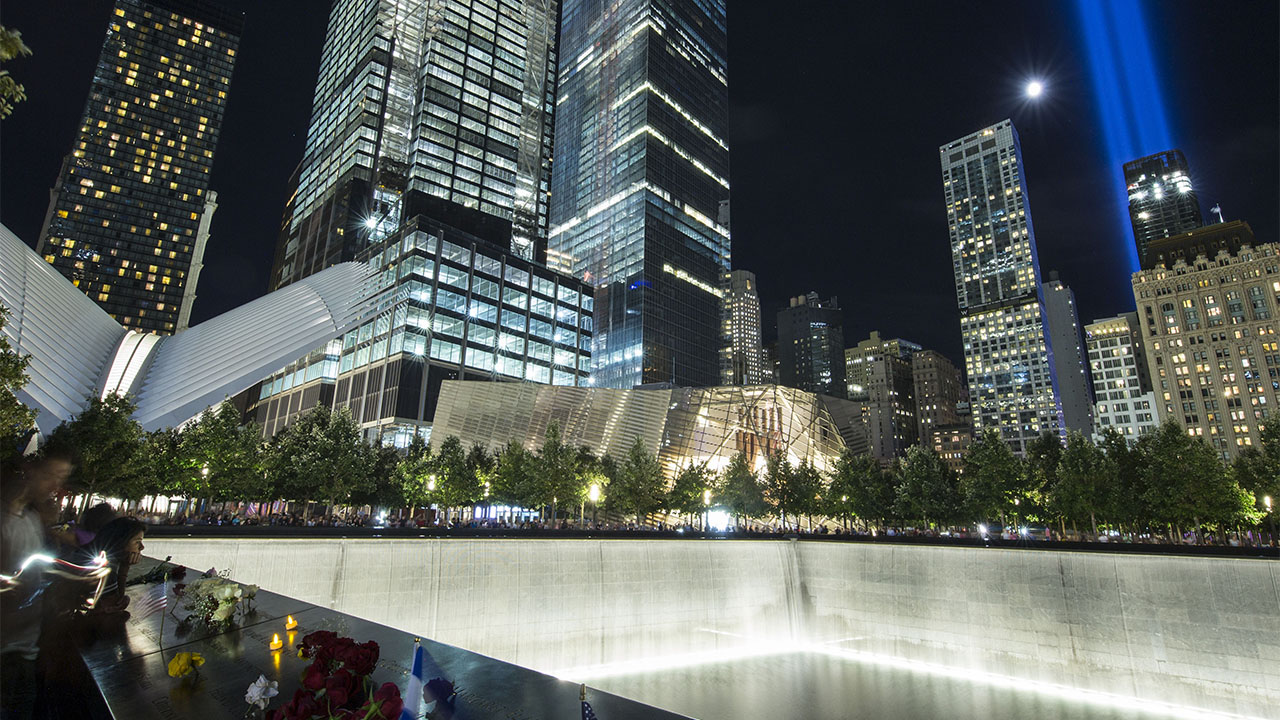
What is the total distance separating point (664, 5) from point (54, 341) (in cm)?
19912

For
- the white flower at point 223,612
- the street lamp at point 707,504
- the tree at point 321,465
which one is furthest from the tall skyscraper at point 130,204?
the white flower at point 223,612

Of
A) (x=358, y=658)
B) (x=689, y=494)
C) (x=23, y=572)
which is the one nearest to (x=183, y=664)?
(x=358, y=658)

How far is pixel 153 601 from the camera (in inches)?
408

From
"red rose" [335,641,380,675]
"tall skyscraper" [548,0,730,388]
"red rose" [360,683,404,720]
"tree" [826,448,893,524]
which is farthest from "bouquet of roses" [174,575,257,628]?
"tall skyscraper" [548,0,730,388]

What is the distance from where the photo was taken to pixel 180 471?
48094 mm

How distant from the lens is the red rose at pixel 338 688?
4379 mm

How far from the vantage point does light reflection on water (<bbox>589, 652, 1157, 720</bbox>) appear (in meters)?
28.8

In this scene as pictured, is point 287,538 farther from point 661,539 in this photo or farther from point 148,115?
point 148,115

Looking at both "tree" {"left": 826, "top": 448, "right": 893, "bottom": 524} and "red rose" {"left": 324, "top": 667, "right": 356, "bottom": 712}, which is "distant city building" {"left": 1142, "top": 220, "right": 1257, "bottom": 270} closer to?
Answer: "tree" {"left": 826, "top": 448, "right": 893, "bottom": 524}

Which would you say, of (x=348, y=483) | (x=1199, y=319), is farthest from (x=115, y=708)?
(x=1199, y=319)

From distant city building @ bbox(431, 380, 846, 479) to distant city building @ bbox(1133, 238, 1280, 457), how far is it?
92.8m

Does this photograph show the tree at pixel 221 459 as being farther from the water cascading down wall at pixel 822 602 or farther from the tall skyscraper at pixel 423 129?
the tall skyscraper at pixel 423 129

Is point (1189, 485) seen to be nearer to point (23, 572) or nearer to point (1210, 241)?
point (23, 572)

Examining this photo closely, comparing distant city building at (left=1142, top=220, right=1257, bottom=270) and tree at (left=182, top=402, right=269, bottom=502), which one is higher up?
distant city building at (left=1142, top=220, right=1257, bottom=270)
